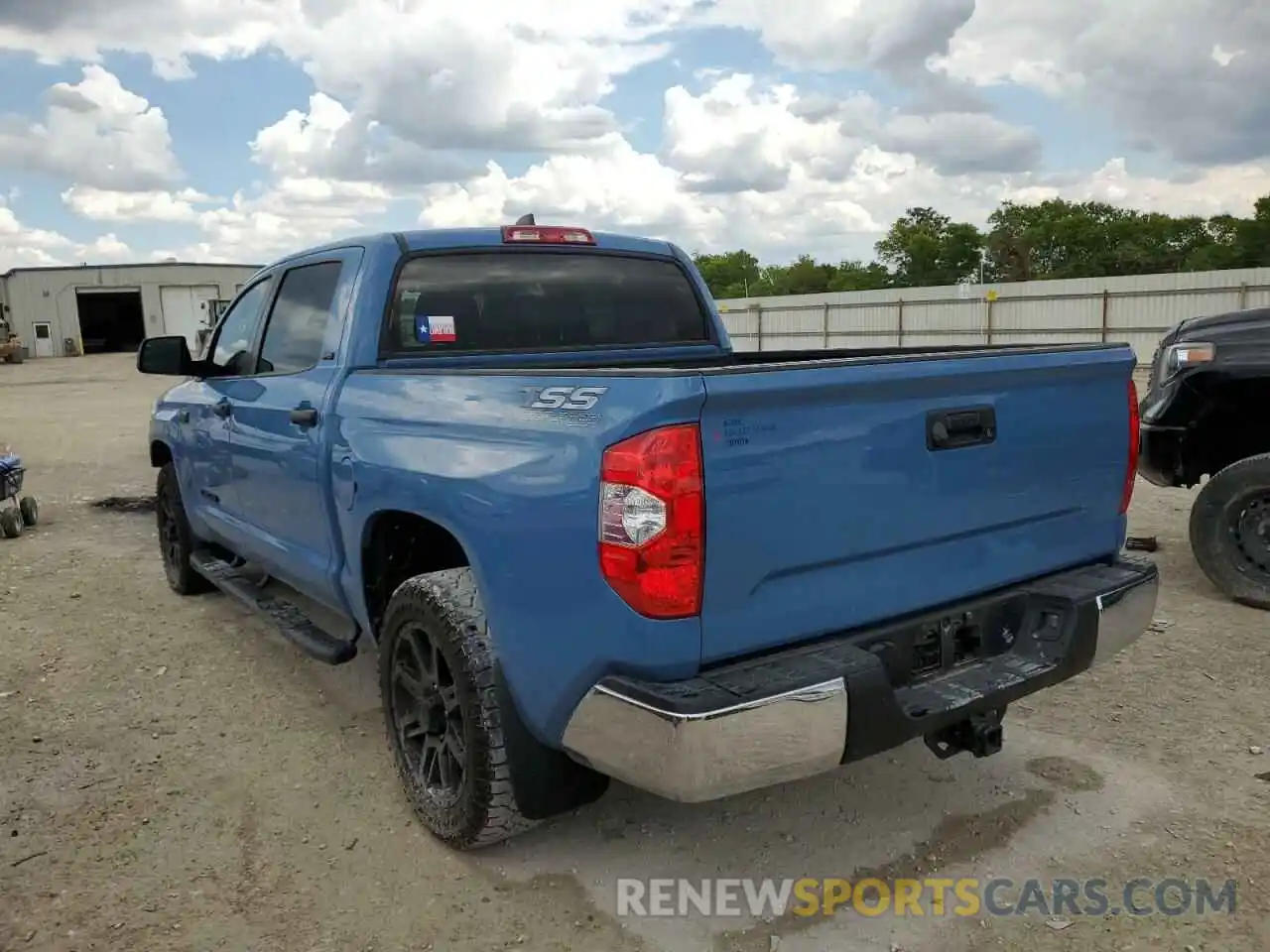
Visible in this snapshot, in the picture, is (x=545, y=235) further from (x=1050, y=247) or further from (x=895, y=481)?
(x=1050, y=247)

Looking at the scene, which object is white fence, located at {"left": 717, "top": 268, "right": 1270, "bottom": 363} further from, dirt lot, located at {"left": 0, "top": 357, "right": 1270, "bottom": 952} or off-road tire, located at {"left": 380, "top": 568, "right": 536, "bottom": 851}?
off-road tire, located at {"left": 380, "top": 568, "right": 536, "bottom": 851}

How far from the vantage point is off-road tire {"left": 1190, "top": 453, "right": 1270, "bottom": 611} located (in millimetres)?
5238

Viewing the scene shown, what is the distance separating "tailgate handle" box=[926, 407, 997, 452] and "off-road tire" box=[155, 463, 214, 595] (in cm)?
445

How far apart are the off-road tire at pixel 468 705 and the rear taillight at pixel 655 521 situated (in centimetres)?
61

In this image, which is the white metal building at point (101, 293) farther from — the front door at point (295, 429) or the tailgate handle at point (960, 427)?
the tailgate handle at point (960, 427)

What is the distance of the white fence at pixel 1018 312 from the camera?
23.7 m

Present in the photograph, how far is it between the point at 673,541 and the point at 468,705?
2.91ft

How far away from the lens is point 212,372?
199 inches

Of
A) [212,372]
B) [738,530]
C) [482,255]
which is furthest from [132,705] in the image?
[738,530]

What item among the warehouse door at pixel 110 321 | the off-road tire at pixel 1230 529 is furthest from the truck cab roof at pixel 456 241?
the warehouse door at pixel 110 321

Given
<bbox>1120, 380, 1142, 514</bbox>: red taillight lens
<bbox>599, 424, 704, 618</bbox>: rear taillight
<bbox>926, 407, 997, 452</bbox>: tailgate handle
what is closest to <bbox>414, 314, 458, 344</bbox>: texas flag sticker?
<bbox>599, 424, 704, 618</bbox>: rear taillight

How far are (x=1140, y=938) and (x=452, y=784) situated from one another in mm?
1928

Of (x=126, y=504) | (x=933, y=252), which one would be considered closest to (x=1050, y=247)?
(x=933, y=252)

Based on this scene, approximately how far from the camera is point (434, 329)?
388 centimetres
